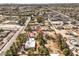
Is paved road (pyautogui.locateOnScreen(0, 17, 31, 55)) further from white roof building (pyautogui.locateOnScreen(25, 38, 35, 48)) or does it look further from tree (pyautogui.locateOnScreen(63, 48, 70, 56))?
tree (pyautogui.locateOnScreen(63, 48, 70, 56))

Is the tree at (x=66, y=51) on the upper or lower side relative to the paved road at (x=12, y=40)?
lower

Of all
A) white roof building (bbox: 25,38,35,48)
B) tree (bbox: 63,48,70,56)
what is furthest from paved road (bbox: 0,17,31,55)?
tree (bbox: 63,48,70,56)

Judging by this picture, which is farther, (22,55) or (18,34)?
(18,34)

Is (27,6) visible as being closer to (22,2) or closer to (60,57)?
(22,2)

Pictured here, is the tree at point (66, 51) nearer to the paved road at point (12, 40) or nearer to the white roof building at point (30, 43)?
the white roof building at point (30, 43)

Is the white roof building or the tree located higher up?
the white roof building

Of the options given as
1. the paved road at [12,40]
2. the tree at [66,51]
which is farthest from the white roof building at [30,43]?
the tree at [66,51]

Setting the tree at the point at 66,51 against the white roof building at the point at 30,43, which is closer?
the tree at the point at 66,51

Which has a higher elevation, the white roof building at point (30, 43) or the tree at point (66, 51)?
the white roof building at point (30, 43)

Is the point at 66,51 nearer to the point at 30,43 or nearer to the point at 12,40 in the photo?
the point at 30,43

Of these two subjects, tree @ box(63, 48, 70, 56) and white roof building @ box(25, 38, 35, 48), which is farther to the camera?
white roof building @ box(25, 38, 35, 48)

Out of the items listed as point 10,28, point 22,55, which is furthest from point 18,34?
point 22,55
